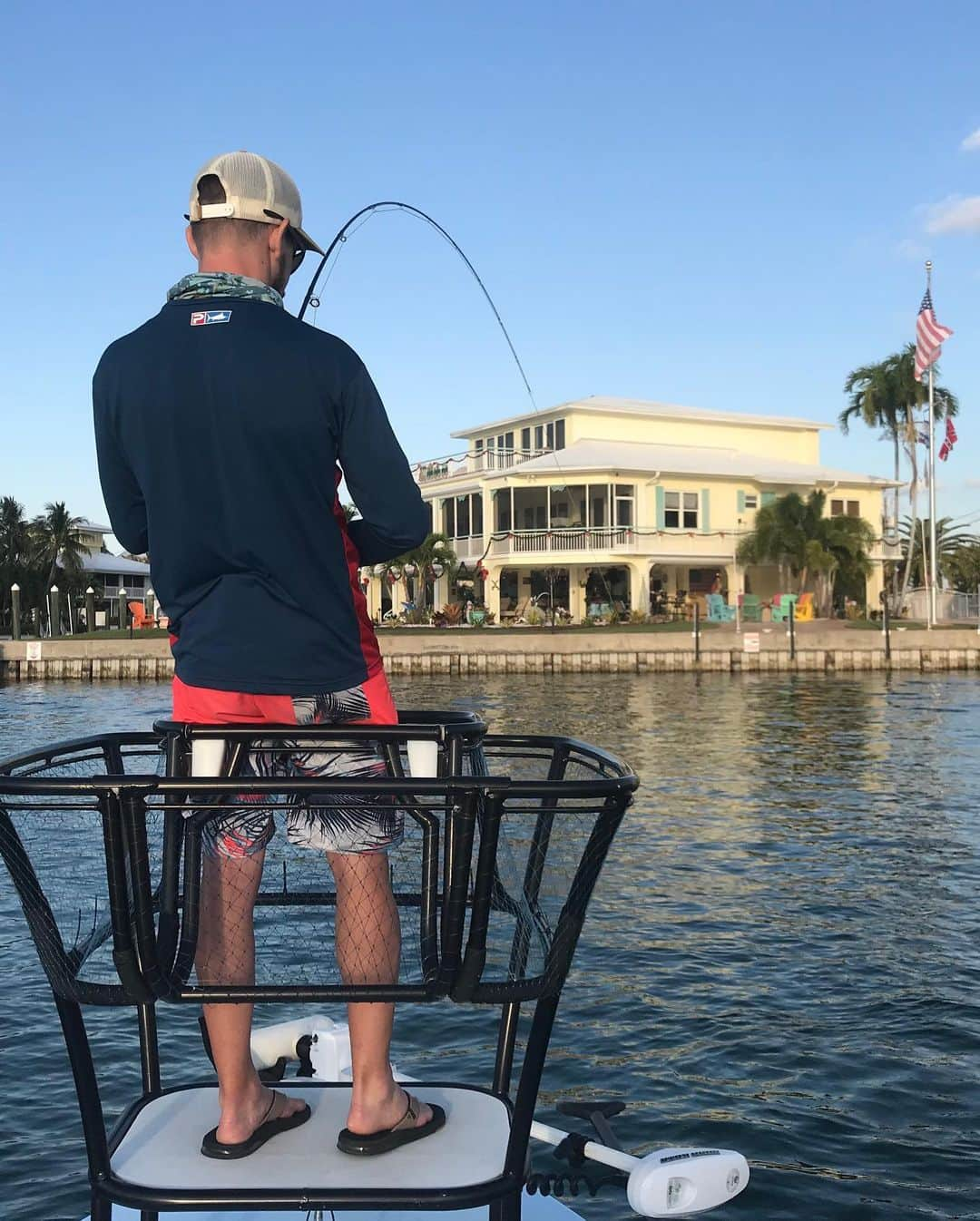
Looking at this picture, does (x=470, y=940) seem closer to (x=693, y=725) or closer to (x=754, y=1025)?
(x=754, y=1025)

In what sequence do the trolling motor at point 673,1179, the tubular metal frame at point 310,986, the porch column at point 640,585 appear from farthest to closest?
the porch column at point 640,585, the trolling motor at point 673,1179, the tubular metal frame at point 310,986

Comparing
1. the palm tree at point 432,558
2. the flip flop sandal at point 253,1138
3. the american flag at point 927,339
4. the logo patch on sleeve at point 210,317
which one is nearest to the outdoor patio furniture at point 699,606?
the palm tree at point 432,558

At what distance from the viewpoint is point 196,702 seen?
259 cm

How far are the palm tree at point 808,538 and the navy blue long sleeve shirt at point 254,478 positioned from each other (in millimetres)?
53055

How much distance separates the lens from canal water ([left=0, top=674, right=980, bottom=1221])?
6.29 m

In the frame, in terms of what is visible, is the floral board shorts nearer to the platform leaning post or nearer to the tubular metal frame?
the tubular metal frame

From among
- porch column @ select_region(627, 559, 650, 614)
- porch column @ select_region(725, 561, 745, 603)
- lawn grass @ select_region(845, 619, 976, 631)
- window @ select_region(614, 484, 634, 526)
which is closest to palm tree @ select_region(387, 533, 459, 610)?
window @ select_region(614, 484, 634, 526)

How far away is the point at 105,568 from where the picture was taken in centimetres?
9081

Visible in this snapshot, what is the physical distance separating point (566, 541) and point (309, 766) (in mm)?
56001

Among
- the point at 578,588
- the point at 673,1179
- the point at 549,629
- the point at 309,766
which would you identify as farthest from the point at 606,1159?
the point at 578,588

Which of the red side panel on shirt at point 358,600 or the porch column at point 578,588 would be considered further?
the porch column at point 578,588

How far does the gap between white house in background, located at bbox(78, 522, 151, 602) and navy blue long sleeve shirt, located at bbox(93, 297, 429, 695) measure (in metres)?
85.9

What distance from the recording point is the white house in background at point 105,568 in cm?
9281

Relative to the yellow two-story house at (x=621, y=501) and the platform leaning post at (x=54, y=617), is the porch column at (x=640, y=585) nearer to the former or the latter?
the yellow two-story house at (x=621, y=501)
